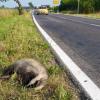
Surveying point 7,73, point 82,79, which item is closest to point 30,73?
point 7,73

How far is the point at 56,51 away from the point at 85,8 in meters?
83.1

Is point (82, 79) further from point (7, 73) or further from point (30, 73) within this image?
point (7, 73)

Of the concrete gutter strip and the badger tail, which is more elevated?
the badger tail

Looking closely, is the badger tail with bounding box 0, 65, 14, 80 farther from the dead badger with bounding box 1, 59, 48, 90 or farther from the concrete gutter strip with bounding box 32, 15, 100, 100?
the concrete gutter strip with bounding box 32, 15, 100, 100

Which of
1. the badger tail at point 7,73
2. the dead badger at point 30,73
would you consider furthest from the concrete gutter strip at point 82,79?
the badger tail at point 7,73

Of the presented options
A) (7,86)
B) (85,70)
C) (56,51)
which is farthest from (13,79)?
(56,51)

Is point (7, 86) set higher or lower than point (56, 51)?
higher

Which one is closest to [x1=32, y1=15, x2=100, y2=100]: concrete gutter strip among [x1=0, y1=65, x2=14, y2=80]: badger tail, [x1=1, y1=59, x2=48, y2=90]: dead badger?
[x1=1, y1=59, x2=48, y2=90]: dead badger

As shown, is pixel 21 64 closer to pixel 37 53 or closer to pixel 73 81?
pixel 73 81

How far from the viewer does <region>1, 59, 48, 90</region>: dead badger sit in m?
Result: 6.15

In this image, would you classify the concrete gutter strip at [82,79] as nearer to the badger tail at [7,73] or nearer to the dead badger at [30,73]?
the dead badger at [30,73]

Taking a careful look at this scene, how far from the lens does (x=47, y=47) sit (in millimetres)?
11844

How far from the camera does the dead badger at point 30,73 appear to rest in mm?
6152

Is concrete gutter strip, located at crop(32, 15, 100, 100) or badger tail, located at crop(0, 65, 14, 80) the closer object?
concrete gutter strip, located at crop(32, 15, 100, 100)
